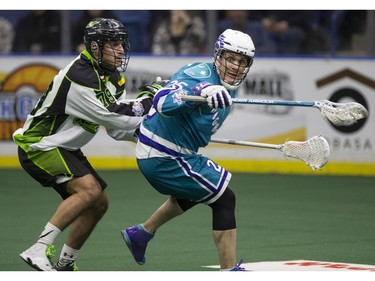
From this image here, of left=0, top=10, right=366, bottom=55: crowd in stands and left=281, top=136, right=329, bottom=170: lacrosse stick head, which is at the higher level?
left=281, top=136, right=329, bottom=170: lacrosse stick head

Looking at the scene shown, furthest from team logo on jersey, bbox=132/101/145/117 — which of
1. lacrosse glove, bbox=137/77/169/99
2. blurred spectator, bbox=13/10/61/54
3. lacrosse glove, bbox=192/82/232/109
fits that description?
blurred spectator, bbox=13/10/61/54

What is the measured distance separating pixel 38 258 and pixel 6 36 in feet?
26.1

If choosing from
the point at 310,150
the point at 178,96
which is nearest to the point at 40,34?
the point at 310,150

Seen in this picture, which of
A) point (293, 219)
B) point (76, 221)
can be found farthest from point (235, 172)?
point (76, 221)

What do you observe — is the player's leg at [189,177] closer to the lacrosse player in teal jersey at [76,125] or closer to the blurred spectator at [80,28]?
the lacrosse player in teal jersey at [76,125]

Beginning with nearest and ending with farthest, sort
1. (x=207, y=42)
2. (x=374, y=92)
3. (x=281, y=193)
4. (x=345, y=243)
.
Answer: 1. (x=345, y=243)
2. (x=281, y=193)
3. (x=374, y=92)
4. (x=207, y=42)

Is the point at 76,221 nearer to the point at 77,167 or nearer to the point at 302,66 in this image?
the point at 77,167

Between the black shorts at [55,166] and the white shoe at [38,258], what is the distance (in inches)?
18.1

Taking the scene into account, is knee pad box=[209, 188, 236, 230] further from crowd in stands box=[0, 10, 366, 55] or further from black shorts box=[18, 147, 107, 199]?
crowd in stands box=[0, 10, 366, 55]

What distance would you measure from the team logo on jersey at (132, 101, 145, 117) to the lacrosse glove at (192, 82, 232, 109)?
938 millimetres

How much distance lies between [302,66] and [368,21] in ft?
3.13

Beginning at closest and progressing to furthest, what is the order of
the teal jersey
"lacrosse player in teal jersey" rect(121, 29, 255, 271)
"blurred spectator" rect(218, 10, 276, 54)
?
the teal jersey, "lacrosse player in teal jersey" rect(121, 29, 255, 271), "blurred spectator" rect(218, 10, 276, 54)

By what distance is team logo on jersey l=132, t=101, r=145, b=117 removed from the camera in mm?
7512

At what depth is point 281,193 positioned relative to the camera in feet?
39.8
